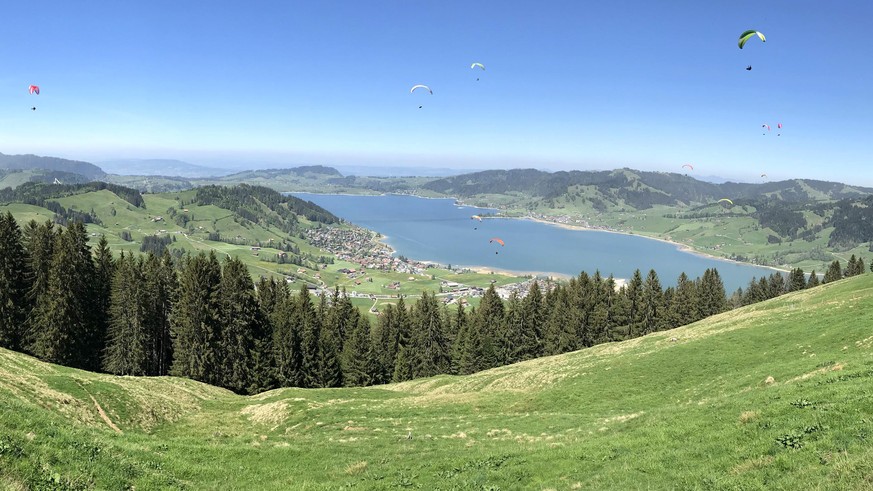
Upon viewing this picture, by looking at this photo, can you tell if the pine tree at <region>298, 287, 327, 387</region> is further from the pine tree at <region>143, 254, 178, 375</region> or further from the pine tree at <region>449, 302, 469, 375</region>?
the pine tree at <region>449, 302, 469, 375</region>

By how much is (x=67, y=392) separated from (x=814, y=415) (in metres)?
39.6

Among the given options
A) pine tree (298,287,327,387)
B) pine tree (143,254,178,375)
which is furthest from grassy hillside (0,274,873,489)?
pine tree (298,287,327,387)

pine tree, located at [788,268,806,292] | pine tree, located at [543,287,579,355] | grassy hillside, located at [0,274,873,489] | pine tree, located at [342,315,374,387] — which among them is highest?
grassy hillside, located at [0,274,873,489]

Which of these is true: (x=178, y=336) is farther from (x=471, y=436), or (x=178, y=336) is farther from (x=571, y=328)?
Answer: (x=571, y=328)

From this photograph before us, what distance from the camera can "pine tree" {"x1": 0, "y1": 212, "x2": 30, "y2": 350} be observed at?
169 feet

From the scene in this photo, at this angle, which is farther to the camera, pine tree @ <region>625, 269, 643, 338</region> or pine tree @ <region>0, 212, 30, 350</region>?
pine tree @ <region>625, 269, 643, 338</region>

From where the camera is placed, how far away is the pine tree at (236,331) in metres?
58.9

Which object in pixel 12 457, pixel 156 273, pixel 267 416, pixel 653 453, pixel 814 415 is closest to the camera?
pixel 12 457

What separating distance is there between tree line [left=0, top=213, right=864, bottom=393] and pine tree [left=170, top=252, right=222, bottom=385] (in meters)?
0.13

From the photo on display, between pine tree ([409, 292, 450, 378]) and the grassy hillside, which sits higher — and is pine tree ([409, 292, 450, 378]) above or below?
below

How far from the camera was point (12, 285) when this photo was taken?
52.7m

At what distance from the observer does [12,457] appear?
11.1 metres

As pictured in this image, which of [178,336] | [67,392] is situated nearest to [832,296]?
[67,392]

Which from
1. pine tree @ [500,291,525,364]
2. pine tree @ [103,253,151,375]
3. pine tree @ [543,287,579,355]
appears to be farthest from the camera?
pine tree @ [500,291,525,364]
